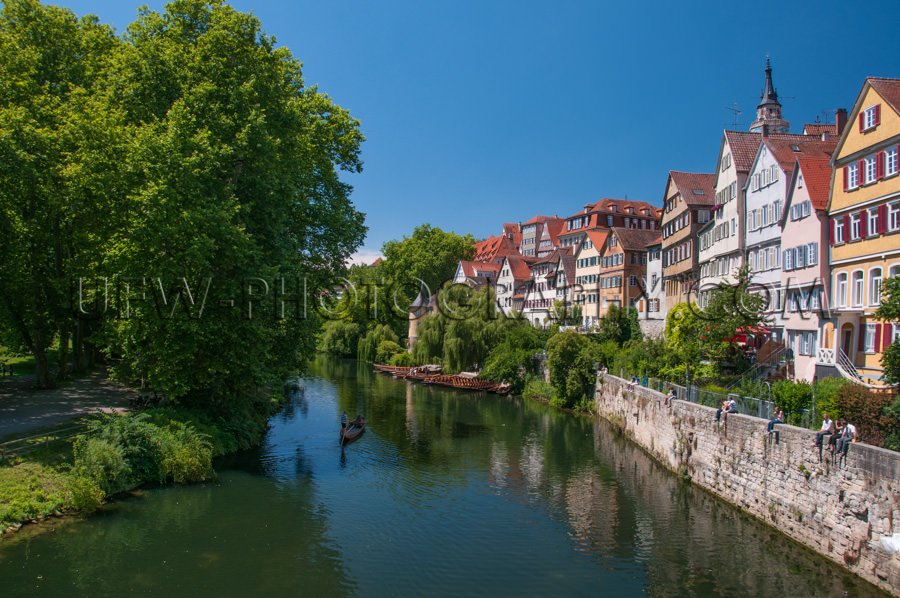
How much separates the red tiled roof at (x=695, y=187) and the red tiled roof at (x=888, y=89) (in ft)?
53.0

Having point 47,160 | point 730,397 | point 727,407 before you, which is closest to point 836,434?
point 727,407

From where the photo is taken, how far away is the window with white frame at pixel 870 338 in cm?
2128

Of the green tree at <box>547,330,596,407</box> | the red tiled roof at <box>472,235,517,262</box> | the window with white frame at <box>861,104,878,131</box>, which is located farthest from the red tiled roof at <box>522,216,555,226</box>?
the window with white frame at <box>861,104,878,131</box>

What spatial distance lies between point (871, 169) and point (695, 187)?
18.1m

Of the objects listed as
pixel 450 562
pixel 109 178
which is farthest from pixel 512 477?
pixel 109 178

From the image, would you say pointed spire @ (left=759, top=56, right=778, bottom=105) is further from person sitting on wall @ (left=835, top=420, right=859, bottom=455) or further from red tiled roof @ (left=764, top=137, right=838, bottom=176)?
person sitting on wall @ (left=835, top=420, right=859, bottom=455)

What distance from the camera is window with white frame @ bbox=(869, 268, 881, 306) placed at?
2098 cm

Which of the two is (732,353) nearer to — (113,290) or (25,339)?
(113,290)

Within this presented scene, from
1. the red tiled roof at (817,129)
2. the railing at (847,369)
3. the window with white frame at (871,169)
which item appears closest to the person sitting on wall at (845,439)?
the railing at (847,369)

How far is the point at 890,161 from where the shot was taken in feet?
67.3

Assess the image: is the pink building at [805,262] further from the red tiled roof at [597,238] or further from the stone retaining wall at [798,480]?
the red tiled roof at [597,238]

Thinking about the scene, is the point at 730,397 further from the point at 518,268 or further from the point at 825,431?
the point at 518,268

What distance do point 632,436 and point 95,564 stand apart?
2228cm

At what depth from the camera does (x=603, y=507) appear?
19062 millimetres
